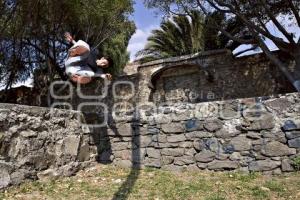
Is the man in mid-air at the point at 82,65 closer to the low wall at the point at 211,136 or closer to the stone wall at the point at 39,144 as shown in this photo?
the stone wall at the point at 39,144

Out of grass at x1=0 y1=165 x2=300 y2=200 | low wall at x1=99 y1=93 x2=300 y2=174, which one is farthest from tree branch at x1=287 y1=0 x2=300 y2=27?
grass at x1=0 y1=165 x2=300 y2=200

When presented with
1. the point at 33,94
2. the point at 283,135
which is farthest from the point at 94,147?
the point at 33,94

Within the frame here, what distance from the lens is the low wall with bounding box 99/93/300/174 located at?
19.2 feet

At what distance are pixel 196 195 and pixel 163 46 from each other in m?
12.2

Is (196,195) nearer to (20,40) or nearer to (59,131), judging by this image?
(59,131)

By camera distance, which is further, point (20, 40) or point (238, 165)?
point (20, 40)

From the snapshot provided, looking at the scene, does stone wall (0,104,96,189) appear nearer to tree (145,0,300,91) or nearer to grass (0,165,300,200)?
grass (0,165,300,200)

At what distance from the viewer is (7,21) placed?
12.7 m

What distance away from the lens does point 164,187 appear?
5.56 metres

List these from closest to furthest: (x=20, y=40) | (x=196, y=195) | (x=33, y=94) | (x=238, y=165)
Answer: (x=196, y=195)
(x=238, y=165)
(x=20, y=40)
(x=33, y=94)

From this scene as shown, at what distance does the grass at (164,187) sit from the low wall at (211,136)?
10.2 inches

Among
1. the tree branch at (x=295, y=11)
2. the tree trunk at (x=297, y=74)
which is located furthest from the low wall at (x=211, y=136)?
the tree branch at (x=295, y=11)

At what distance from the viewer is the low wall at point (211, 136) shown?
5.86m

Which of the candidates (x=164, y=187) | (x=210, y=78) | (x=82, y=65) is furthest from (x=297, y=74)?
(x=82, y=65)
